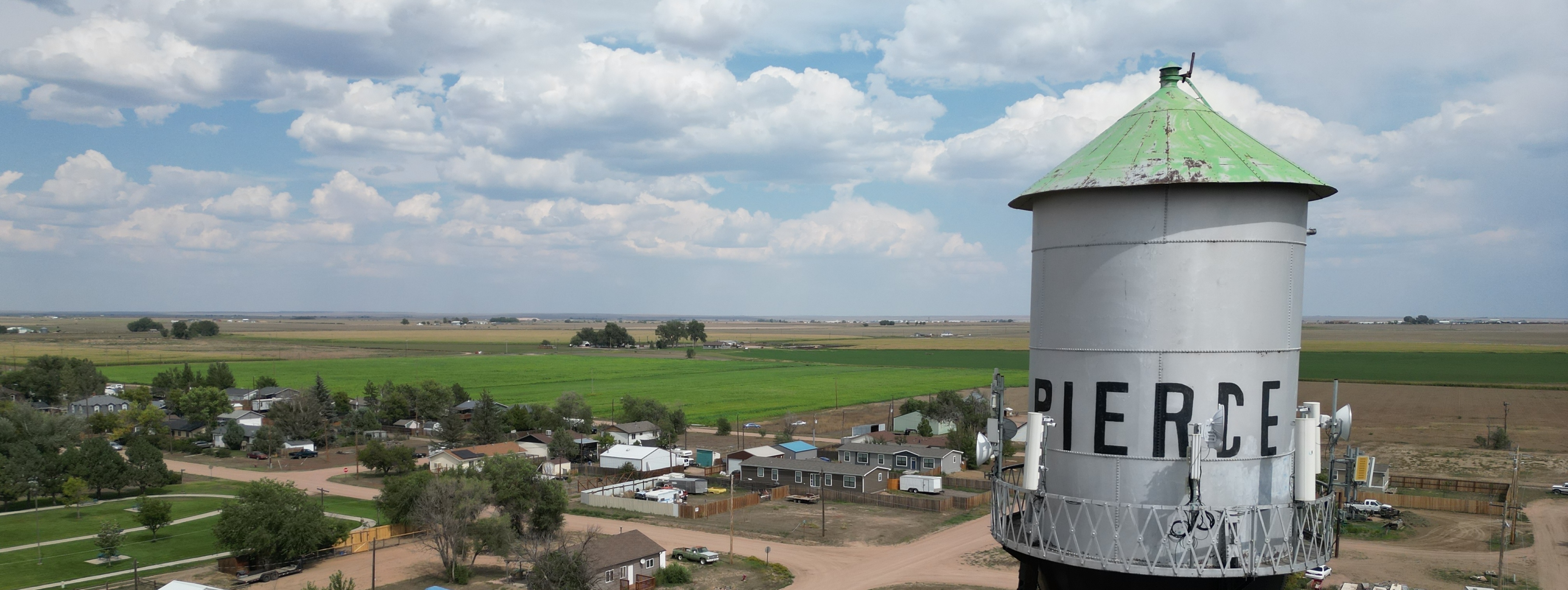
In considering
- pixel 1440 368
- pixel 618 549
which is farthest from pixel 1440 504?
pixel 1440 368

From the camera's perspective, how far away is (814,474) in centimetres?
6100

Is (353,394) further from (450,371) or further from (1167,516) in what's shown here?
(1167,516)

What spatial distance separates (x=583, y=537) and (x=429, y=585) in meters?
8.07

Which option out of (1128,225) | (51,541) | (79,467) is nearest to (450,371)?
(79,467)

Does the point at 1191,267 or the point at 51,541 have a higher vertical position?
the point at 1191,267

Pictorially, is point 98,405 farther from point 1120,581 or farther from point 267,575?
point 1120,581

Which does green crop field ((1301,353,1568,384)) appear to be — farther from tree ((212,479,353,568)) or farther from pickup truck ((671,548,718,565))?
tree ((212,479,353,568))

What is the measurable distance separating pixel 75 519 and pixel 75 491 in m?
2.25

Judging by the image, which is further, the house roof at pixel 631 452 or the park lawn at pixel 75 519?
the house roof at pixel 631 452

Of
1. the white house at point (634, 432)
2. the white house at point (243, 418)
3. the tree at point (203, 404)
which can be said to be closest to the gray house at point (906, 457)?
the white house at point (634, 432)

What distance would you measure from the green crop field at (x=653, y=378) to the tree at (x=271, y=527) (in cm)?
5402

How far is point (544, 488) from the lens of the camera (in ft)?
152

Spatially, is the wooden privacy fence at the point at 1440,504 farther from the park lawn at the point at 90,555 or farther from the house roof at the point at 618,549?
the park lawn at the point at 90,555

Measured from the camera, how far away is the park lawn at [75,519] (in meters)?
47.2
